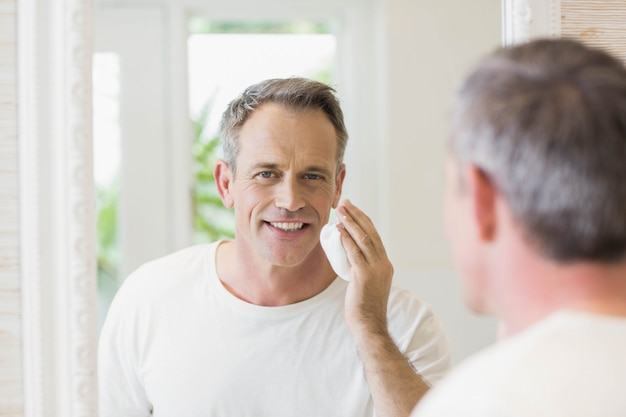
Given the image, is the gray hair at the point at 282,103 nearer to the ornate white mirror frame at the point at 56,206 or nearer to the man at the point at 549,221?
the ornate white mirror frame at the point at 56,206

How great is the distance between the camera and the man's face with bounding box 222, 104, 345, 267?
1.17m

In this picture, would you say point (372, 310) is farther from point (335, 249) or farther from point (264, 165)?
point (264, 165)

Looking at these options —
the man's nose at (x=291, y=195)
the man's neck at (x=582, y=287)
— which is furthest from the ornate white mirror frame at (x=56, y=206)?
the man's neck at (x=582, y=287)

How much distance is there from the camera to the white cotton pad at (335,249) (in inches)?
43.9

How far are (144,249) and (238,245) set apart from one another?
0.14m

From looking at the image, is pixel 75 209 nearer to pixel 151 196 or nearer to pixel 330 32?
pixel 151 196

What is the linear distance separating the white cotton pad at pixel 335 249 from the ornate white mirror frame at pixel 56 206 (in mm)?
305

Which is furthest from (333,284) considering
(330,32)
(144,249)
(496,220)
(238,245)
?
(496,220)

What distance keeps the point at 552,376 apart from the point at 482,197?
0.13 meters

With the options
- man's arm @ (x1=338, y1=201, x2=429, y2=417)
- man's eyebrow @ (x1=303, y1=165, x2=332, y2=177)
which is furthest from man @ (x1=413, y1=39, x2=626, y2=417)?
man's eyebrow @ (x1=303, y1=165, x2=332, y2=177)

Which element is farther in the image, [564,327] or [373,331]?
[373,331]

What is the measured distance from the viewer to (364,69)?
49.9 inches

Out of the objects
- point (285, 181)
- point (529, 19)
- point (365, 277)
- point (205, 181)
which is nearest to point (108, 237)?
point (205, 181)

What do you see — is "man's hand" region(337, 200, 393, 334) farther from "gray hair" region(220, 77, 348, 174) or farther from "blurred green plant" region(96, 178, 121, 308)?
"blurred green plant" region(96, 178, 121, 308)
